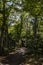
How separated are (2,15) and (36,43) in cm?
702

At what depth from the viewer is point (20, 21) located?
3192 cm

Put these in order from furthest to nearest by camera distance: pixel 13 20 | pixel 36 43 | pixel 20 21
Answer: pixel 20 21 → pixel 13 20 → pixel 36 43

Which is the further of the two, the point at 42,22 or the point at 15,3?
the point at 42,22

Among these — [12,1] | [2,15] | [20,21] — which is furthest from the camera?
[20,21]

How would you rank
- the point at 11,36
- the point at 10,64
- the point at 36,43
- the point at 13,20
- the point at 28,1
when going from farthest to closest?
1. the point at 11,36
2. the point at 13,20
3. the point at 36,43
4. the point at 28,1
5. the point at 10,64

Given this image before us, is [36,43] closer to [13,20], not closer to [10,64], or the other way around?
[13,20]

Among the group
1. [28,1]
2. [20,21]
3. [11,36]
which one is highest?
[28,1]

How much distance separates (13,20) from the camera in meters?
28.0

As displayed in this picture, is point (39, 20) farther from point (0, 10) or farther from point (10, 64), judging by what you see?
point (10, 64)

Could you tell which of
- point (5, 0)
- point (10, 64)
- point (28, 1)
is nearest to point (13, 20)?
point (5, 0)

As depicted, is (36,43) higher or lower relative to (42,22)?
lower

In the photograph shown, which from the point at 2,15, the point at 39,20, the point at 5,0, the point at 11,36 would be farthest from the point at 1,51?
the point at 11,36

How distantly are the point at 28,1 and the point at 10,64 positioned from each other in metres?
6.90

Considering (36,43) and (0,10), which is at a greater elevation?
(0,10)
